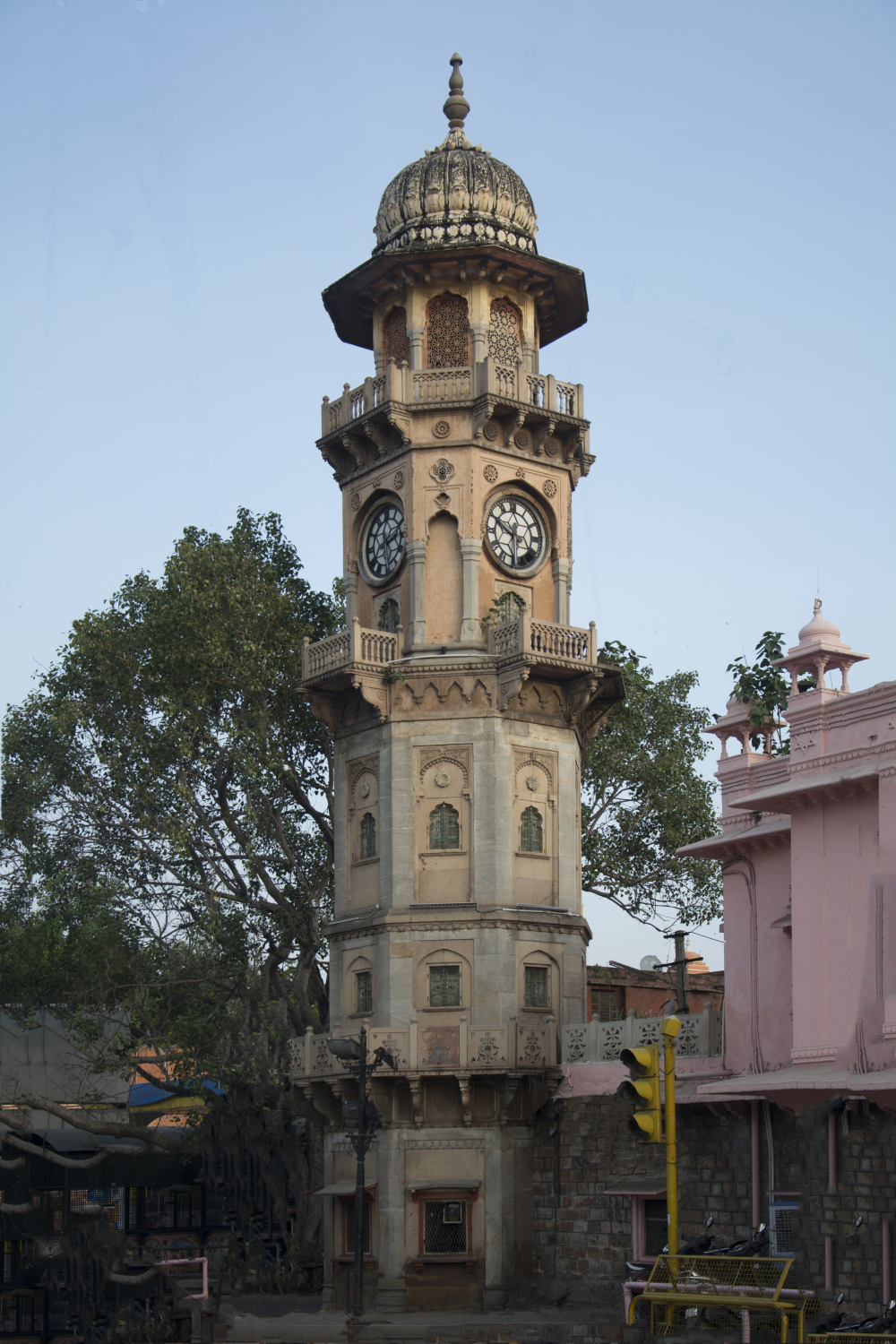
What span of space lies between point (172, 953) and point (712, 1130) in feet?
55.5

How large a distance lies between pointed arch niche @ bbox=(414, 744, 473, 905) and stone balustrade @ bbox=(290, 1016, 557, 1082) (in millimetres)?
2719

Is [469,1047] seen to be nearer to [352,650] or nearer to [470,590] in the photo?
[352,650]

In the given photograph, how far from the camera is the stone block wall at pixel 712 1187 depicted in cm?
2231

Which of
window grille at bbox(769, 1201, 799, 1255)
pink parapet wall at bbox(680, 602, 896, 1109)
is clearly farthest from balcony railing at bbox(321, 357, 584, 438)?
window grille at bbox(769, 1201, 799, 1255)

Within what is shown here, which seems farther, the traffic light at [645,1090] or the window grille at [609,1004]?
the window grille at [609,1004]

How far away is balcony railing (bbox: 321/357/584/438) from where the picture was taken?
113 feet

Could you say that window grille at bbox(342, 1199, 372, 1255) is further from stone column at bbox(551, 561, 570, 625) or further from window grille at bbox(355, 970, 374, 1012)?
stone column at bbox(551, 561, 570, 625)

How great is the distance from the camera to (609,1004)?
138 ft

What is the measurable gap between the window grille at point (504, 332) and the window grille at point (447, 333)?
0.62m

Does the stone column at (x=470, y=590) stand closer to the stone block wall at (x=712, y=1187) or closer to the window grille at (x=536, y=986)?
the window grille at (x=536, y=986)

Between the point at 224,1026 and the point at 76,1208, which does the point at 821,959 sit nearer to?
the point at 224,1026

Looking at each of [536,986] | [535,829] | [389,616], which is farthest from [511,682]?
[536,986]

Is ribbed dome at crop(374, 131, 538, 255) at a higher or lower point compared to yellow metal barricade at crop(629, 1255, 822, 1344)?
higher

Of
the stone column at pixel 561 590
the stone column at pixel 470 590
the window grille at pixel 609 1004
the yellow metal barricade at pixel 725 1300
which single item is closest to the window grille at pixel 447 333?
the stone column at pixel 470 590
